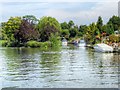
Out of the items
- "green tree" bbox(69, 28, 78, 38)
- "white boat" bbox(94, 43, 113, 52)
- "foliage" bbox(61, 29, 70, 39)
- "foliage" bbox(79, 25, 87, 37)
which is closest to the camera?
"white boat" bbox(94, 43, 113, 52)

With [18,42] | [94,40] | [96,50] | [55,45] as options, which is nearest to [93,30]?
[94,40]

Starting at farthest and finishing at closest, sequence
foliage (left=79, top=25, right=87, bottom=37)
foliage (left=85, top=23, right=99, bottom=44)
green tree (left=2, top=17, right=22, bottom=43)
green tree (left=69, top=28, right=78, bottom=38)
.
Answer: green tree (left=69, top=28, right=78, bottom=38), foliage (left=79, top=25, right=87, bottom=37), green tree (left=2, top=17, right=22, bottom=43), foliage (left=85, top=23, right=99, bottom=44)

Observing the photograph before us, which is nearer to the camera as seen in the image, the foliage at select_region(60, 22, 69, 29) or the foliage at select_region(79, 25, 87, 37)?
the foliage at select_region(79, 25, 87, 37)

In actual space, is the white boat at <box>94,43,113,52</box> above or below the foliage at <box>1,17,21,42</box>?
below

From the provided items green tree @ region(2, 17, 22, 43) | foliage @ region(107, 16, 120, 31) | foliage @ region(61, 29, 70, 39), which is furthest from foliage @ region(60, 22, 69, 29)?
green tree @ region(2, 17, 22, 43)

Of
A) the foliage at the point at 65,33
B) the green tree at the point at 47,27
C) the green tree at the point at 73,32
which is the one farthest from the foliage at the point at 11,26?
the green tree at the point at 73,32

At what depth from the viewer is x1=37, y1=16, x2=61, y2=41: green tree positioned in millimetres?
46969

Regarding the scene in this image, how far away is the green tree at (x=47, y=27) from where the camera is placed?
46969 mm

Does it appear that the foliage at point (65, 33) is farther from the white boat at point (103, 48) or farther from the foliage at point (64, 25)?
the white boat at point (103, 48)

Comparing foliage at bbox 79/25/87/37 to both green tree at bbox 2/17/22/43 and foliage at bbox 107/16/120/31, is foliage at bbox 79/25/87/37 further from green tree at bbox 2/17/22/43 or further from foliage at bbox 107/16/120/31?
green tree at bbox 2/17/22/43

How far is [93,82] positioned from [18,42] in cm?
3700

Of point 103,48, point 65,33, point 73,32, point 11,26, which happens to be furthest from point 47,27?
point 103,48

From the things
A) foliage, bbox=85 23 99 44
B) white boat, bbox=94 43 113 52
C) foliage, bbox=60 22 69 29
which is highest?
foliage, bbox=60 22 69 29

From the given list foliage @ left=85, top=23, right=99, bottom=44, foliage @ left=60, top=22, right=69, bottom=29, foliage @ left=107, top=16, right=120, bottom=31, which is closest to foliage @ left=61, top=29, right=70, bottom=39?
foliage @ left=60, top=22, right=69, bottom=29
